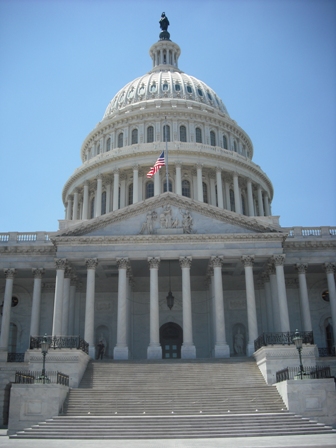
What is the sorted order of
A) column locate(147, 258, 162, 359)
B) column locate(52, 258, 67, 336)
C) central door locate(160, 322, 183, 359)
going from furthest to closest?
A: 1. central door locate(160, 322, 183, 359)
2. column locate(52, 258, 67, 336)
3. column locate(147, 258, 162, 359)

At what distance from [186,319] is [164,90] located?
1676 inches

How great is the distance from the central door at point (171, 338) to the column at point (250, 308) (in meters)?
10.6

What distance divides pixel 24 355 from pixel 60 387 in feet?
52.8

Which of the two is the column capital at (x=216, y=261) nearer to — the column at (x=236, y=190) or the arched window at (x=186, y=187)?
the column at (x=236, y=190)

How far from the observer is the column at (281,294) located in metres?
41.9

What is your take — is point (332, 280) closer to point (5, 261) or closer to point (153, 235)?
point (153, 235)

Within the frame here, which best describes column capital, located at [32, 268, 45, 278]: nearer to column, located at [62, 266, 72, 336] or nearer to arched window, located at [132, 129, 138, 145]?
column, located at [62, 266, 72, 336]

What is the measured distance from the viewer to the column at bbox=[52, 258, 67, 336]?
41.5 metres

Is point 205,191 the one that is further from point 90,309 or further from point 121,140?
point 90,309

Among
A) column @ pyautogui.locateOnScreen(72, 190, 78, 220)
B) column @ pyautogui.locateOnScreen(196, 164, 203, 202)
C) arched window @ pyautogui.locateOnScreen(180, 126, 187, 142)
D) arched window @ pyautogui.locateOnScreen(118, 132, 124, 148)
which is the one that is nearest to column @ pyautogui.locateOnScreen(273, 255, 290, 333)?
column @ pyautogui.locateOnScreen(196, 164, 203, 202)

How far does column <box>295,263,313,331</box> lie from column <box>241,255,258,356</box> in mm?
5608

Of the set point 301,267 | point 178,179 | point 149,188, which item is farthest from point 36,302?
point 178,179

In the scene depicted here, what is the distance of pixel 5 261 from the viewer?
48344 millimetres

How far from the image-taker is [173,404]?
98.9 ft
